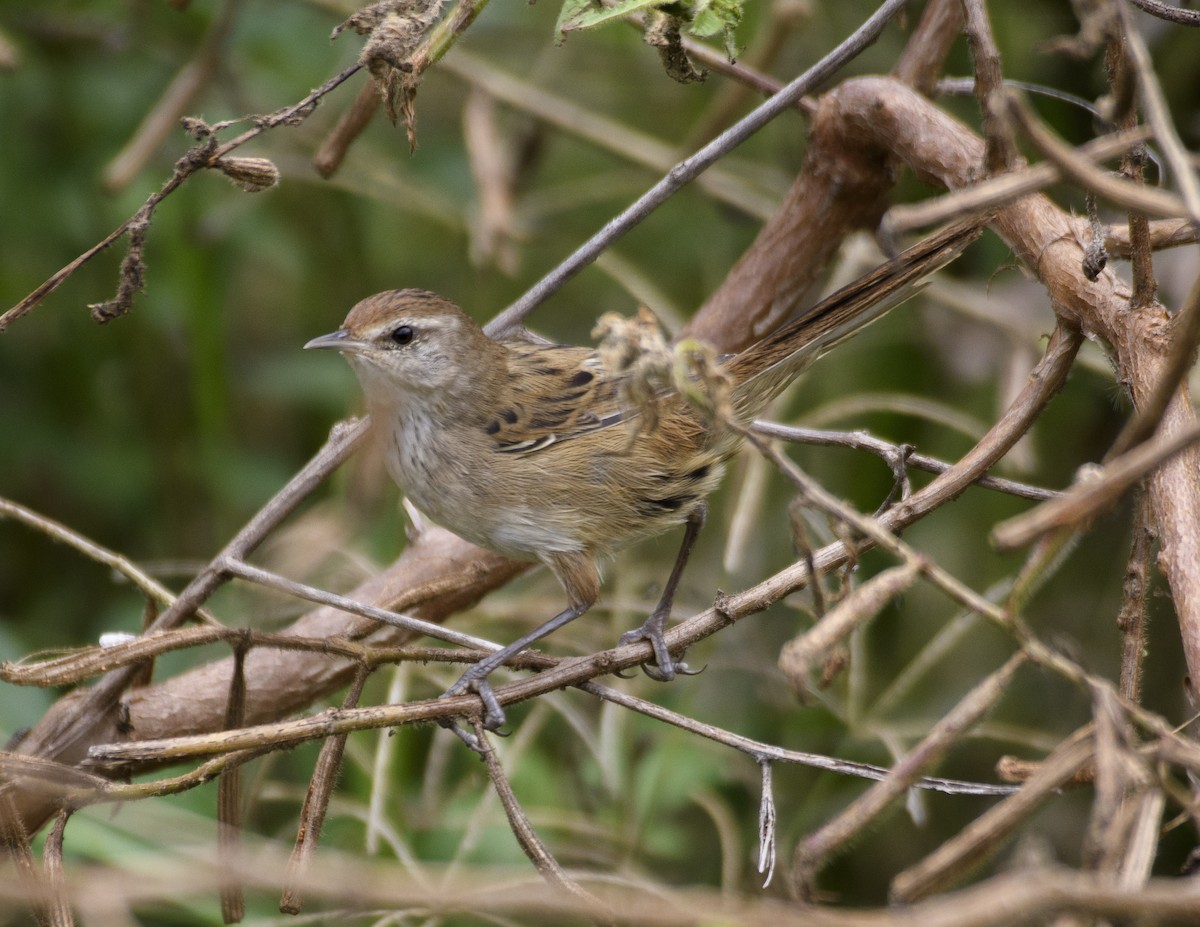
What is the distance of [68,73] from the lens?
482cm

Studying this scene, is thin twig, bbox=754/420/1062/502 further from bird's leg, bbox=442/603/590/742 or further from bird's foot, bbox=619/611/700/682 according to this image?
bird's leg, bbox=442/603/590/742

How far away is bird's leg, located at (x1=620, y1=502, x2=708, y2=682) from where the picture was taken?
8.12 ft

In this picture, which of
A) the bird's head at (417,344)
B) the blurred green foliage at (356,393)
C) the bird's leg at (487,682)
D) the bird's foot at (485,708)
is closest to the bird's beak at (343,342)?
the bird's head at (417,344)

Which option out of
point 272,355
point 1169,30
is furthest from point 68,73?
point 1169,30

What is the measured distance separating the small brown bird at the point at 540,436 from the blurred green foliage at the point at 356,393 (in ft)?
2.32

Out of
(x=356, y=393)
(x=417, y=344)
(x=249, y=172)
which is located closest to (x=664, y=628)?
(x=417, y=344)

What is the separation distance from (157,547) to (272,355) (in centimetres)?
112

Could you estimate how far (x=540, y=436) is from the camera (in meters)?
3.36

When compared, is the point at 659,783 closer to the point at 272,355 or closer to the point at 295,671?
the point at 295,671

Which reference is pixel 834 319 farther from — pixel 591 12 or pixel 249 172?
pixel 249 172

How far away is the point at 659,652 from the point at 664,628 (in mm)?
795

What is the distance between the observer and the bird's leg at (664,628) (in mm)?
2475

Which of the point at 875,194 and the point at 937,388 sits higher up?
the point at 937,388

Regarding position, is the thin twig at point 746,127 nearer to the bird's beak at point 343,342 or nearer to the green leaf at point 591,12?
the green leaf at point 591,12
